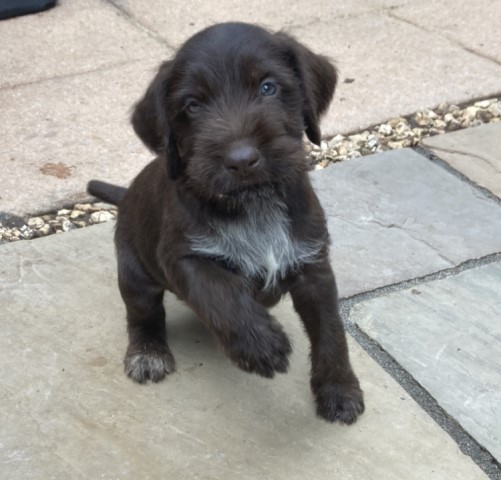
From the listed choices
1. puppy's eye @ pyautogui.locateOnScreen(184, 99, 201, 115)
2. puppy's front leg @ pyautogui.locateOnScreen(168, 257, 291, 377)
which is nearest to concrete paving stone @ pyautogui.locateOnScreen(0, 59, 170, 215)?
puppy's eye @ pyautogui.locateOnScreen(184, 99, 201, 115)

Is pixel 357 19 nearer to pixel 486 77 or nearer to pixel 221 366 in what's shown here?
pixel 486 77

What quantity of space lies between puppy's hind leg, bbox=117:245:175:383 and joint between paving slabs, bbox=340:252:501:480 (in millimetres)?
817

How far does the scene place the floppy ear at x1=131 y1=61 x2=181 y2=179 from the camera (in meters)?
3.15

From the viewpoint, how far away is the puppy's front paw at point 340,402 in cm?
319

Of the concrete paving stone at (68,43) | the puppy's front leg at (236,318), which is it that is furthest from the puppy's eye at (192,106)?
the concrete paving stone at (68,43)

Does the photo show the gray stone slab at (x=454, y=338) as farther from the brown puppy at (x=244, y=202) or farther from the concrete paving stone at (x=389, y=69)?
the concrete paving stone at (x=389, y=69)

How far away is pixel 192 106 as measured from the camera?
3.10 metres

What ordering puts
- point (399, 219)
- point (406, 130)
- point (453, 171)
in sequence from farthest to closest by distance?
point (406, 130), point (453, 171), point (399, 219)

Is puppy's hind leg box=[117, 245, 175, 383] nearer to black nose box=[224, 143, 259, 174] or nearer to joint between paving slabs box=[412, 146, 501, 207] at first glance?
black nose box=[224, 143, 259, 174]

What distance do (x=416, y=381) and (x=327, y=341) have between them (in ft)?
1.55

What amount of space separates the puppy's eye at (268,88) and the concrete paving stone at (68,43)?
334 centimetres

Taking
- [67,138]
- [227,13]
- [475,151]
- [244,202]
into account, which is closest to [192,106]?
[244,202]

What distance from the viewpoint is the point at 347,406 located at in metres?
3.19

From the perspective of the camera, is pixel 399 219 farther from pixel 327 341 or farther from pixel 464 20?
pixel 464 20
